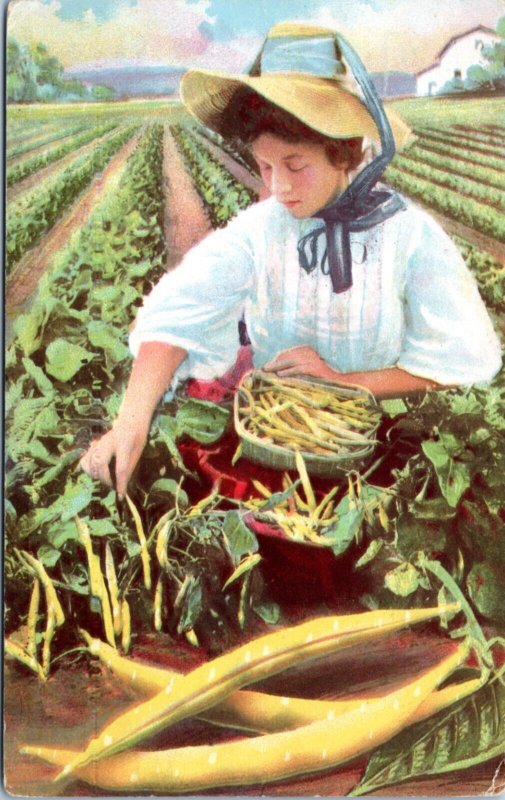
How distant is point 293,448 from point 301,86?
70cm

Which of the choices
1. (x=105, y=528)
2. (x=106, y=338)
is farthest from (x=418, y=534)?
(x=106, y=338)

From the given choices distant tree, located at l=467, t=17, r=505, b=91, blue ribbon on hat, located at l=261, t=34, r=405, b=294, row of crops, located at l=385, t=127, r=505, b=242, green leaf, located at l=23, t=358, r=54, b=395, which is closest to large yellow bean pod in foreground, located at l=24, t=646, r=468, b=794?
green leaf, located at l=23, t=358, r=54, b=395

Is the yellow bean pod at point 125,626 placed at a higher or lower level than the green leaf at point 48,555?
lower

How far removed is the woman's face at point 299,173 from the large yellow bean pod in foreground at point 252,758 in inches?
39.3

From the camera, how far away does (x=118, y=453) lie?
305cm

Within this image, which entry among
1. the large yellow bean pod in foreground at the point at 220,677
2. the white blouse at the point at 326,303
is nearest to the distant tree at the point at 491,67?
the white blouse at the point at 326,303

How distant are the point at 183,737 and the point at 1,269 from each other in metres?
0.99

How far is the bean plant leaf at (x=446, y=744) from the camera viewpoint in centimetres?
306

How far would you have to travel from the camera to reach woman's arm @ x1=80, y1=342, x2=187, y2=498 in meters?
3.05

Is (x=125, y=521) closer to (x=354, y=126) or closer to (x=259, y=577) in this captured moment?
(x=259, y=577)

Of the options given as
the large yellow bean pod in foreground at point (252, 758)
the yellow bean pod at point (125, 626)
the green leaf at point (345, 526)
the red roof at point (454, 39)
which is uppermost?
the red roof at point (454, 39)

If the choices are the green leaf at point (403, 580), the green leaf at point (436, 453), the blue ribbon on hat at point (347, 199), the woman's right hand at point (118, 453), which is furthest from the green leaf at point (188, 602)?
the blue ribbon on hat at point (347, 199)

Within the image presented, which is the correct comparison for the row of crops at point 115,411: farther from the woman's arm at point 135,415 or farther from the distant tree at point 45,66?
the distant tree at point 45,66

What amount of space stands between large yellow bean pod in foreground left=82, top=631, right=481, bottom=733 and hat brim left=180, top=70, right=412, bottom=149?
1.07 metres
